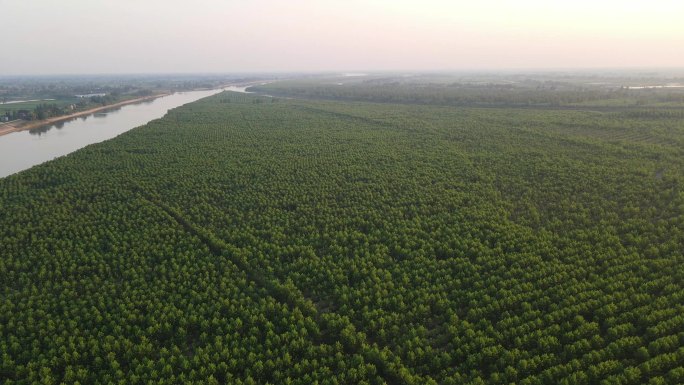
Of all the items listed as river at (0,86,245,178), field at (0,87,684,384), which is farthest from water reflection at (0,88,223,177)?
field at (0,87,684,384)

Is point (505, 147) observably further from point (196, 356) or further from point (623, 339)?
point (196, 356)

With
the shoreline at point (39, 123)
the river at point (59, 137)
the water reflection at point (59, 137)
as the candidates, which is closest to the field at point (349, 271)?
the river at point (59, 137)

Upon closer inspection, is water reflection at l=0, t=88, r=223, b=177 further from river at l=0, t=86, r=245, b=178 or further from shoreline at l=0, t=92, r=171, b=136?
shoreline at l=0, t=92, r=171, b=136

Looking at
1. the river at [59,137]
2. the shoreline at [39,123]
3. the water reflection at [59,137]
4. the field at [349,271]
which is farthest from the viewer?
the shoreline at [39,123]

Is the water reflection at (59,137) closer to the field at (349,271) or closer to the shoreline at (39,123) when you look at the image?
the shoreline at (39,123)

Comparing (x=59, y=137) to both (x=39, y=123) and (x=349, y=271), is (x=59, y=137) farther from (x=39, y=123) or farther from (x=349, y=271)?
(x=349, y=271)
